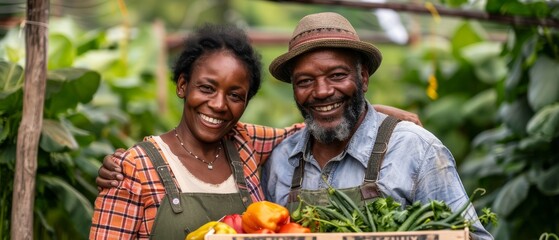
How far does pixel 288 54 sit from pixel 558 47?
303 cm

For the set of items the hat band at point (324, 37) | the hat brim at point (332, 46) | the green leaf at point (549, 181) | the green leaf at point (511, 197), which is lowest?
the green leaf at point (511, 197)

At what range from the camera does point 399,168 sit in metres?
4.22

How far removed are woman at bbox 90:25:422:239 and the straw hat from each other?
9.6 inches

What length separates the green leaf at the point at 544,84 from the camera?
6.60m

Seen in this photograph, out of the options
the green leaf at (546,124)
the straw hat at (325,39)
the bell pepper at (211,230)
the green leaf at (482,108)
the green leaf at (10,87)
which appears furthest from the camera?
the green leaf at (482,108)

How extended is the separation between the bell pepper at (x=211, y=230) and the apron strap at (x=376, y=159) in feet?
2.39

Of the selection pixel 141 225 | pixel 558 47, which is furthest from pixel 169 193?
pixel 558 47

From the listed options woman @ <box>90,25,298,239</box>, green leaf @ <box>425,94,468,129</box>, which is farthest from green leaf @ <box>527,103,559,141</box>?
green leaf @ <box>425,94,468,129</box>

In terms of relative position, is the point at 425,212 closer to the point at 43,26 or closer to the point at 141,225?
the point at 141,225

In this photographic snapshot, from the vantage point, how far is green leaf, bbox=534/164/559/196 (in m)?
6.43

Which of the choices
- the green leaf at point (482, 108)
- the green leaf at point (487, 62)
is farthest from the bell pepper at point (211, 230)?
the green leaf at point (487, 62)

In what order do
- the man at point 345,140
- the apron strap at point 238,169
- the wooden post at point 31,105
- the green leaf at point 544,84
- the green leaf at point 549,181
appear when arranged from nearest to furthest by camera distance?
the man at point 345,140
the apron strap at point 238,169
the wooden post at point 31,105
the green leaf at point 549,181
the green leaf at point 544,84

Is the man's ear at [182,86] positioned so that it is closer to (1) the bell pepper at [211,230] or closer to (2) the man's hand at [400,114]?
(1) the bell pepper at [211,230]

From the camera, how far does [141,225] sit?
4176 millimetres
